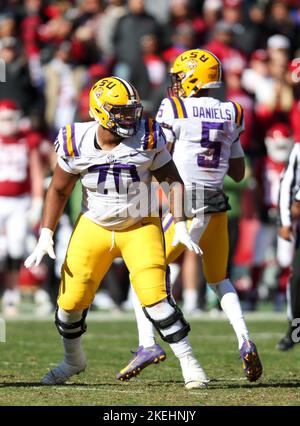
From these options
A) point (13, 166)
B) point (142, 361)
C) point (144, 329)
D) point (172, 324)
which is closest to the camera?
point (172, 324)

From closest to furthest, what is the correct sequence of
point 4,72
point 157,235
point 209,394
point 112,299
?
point 209,394, point 157,235, point 112,299, point 4,72

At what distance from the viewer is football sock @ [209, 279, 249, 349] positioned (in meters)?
7.11

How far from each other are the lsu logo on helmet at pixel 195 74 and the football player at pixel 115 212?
90 cm

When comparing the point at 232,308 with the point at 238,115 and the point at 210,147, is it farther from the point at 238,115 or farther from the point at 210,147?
the point at 238,115

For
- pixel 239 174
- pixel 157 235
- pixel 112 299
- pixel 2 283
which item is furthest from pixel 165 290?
pixel 2 283

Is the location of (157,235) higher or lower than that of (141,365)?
higher

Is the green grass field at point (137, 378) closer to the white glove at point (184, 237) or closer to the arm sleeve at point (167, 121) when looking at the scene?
the white glove at point (184, 237)

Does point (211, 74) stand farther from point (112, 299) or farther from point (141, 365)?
point (112, 299)

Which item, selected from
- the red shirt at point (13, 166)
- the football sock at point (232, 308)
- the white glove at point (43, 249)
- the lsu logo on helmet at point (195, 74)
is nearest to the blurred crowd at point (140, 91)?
the red shirt at point (13, 166)

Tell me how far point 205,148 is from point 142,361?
144 cm

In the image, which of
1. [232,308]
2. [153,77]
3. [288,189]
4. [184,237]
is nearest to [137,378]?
[232,308]

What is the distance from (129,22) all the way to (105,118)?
887 cm

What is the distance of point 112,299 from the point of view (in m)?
12.5

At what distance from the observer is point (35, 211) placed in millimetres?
12758
